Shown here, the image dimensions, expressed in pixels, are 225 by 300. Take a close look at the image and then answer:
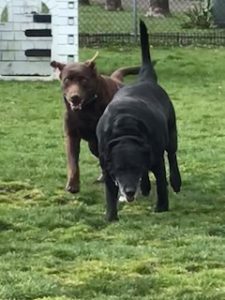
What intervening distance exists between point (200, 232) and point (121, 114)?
91 cm

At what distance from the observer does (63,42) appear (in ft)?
48.9

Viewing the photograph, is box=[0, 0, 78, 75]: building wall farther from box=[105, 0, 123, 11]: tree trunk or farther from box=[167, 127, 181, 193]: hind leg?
box=[105, 0, 123, 11]: tree trunk

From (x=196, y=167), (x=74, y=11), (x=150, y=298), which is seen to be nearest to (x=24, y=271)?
(x=150, y=298)

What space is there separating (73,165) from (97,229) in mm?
1244

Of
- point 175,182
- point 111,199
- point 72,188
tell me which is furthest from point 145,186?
point 111,199

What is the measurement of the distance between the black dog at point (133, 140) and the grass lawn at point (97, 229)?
25 cm

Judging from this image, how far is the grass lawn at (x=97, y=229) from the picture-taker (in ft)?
15.9

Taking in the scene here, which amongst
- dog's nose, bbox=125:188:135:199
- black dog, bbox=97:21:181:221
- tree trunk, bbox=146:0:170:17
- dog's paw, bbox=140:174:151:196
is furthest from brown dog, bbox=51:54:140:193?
tree trunk, bbox=146:0:170:17

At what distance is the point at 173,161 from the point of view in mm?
7262

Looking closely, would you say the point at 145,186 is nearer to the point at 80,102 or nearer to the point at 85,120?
the point at 85,120

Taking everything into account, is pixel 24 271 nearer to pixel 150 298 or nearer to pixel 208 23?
pixel 150 298

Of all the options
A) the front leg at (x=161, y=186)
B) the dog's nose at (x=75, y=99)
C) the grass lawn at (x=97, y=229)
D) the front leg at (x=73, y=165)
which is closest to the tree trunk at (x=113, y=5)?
the grass lawn at (x=97, y=229)

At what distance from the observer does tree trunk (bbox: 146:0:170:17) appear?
83.5ft

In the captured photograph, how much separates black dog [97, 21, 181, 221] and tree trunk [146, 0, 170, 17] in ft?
60.8
